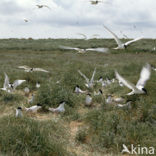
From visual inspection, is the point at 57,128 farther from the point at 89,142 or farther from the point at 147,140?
the point at 147,140

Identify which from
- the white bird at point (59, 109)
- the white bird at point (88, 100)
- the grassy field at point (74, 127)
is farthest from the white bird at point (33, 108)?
the white bird at point (88, 100)

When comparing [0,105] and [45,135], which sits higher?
[45,135]

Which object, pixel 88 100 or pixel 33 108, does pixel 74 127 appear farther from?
pixel 88 100

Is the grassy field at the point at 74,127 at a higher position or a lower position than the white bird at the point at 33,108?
higher

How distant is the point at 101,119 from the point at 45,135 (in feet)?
5.02

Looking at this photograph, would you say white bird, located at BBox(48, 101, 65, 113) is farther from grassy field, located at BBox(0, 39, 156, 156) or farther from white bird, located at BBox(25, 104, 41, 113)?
white bird, located at BBox(25, 104, 41, 113)

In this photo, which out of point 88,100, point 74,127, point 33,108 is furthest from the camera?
point 88,100

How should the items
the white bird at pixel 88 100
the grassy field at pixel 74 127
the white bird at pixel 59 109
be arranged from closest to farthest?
the grassy field at pixel 74 127 < the white bird at pixel 59 109 < the white bird at pixel 88 100

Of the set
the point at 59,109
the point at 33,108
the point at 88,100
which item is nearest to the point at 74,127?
the point at 59,109

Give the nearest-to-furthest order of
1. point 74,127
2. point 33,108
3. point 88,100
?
point 74,127
point 33,108
point 88,100

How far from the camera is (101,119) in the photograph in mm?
5828

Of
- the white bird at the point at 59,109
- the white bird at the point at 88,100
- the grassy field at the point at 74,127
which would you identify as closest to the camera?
the grassy field at the point at 74,127

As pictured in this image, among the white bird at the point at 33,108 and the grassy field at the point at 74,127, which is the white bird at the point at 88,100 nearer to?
the grassy field at the point at 74,127

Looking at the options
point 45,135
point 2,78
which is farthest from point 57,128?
point 2,78
